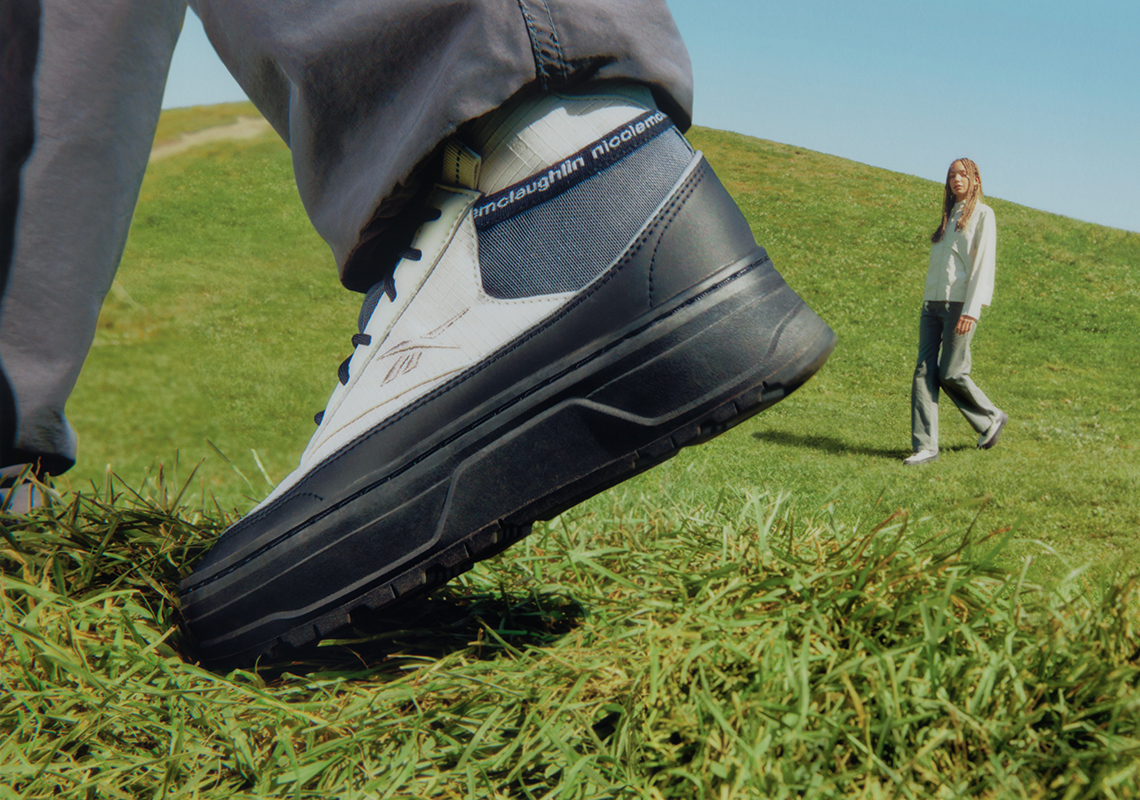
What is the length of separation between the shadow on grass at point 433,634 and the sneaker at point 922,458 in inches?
182

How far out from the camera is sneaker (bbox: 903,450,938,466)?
513 centimetres

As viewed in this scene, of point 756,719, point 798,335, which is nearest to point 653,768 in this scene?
point 756,719

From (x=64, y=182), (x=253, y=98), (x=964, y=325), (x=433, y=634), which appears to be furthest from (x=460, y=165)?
(x=964, y=325)

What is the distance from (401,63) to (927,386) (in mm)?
5087

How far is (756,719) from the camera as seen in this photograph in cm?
73

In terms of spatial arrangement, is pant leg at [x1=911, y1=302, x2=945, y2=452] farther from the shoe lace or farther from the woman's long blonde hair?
the shoe lace

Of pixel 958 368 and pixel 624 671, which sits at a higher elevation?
pixel 624 671

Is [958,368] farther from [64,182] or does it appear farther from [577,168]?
[64,182]

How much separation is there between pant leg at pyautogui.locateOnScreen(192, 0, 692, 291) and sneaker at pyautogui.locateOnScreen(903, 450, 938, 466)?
4663 millimetres

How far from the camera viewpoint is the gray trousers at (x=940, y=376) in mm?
5160

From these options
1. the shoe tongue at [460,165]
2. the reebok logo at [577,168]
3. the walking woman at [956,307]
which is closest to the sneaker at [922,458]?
the walking woman at [956,307]

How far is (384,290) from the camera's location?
125 centimetres

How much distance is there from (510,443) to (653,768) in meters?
0.46

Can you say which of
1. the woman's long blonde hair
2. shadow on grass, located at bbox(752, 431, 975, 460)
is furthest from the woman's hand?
shadow on grass, located at bbox(752, 431, 975, 460)
